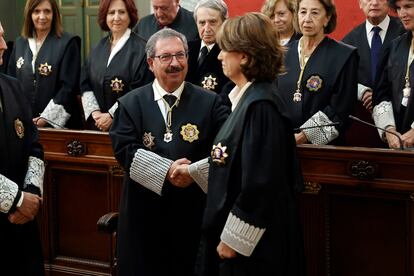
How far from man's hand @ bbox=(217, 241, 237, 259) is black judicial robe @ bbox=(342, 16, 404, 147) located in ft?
6.14

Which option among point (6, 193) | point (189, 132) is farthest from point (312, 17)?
point (6, 193)

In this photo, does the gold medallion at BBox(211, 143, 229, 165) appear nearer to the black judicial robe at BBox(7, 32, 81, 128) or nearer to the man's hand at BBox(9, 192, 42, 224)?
the man's hand at BBox(9, 192, 42, 224)

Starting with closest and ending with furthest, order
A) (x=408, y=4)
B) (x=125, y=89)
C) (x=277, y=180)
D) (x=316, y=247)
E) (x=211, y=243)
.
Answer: (x=277, y=180)
(x=211, y=243)
(x=316, y=247)
(x=408, y=4)
(x=125, y=89)

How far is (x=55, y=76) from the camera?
5.35m

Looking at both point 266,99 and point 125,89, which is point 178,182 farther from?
point 125,89

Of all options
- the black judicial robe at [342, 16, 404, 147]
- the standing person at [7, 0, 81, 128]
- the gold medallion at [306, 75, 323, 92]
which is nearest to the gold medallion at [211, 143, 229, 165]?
the gold medallion at [306, 75, 323, 92]

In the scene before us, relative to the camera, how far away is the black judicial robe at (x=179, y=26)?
16.9 feet

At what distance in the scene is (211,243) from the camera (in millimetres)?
3174

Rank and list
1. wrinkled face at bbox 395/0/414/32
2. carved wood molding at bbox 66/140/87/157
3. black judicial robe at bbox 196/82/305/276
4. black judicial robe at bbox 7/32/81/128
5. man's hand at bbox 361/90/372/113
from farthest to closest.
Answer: black judicial robe at bbox 7/32/81/128 < man's hand at bbox 361/90/372/113 < carved wood molding at bbox 66/140/87/157 < wrinkled face at bbox 395/0/414/32 < black judicial robe at bbox 196/82/305/276

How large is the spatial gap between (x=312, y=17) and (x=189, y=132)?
1.10 metres

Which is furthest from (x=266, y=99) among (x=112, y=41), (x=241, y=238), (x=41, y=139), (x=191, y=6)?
(x=191, y=6)

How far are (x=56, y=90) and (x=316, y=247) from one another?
231 centimetres

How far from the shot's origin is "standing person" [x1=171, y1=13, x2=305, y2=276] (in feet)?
9.48

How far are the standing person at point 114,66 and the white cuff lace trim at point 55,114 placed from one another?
215 millimetres
